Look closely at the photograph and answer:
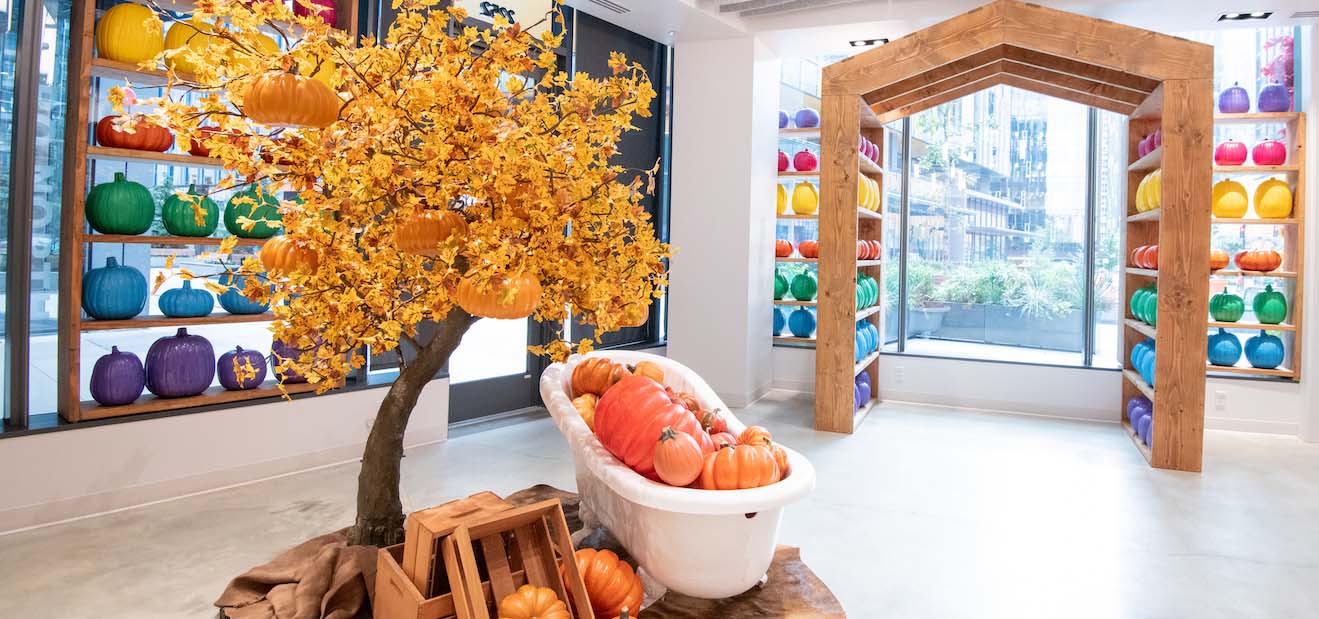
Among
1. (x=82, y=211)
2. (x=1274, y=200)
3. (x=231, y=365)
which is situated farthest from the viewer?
(x=1274, y=200)

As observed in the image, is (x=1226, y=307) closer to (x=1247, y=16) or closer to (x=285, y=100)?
(x=1247, y=16)

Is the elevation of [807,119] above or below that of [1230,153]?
above

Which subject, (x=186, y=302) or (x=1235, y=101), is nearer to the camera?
(x=186, y=302)

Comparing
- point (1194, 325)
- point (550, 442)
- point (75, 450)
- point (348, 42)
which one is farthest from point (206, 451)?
point (1194, 325)

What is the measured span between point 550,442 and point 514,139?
3.84 metres

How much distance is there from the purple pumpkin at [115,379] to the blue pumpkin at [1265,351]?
7.16 m

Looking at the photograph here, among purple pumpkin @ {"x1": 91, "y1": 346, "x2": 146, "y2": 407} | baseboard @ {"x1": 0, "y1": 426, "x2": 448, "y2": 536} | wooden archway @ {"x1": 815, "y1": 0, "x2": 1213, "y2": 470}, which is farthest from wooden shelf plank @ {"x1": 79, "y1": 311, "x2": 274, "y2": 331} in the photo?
wooden archway @ {"x1": 815, "y1": 0, "x2": 1213, "y2": 470}

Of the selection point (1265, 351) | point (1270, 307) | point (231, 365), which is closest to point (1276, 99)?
point (1270, 307)

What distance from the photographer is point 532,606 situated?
1604 millimetres

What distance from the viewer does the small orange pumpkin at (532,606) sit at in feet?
5.23

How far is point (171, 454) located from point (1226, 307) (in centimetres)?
682

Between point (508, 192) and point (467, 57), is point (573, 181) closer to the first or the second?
point (508, 192)

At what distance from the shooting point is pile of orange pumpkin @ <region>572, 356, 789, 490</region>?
198 centimetres

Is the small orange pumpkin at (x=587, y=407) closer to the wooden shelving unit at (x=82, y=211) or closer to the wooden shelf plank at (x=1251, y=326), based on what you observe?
the wooden shelving unit at (x=82, y=211)
